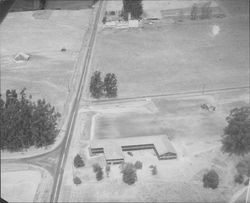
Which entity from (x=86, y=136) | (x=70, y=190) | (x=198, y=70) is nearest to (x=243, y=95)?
(x=198, y=70)

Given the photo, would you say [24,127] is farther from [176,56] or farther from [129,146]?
[176,56]

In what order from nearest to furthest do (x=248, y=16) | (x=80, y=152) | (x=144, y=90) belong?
(x=80, y=152) → (x=144, y=90) → (x=248, y=16)

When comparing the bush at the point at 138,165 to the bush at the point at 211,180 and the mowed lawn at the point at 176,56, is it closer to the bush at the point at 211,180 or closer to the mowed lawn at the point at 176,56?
the bush at the point at 211,180

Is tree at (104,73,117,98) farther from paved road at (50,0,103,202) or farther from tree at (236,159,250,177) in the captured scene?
tree at (236,159,250,177)

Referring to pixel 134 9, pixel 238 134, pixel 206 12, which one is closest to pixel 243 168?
pixel 238 134

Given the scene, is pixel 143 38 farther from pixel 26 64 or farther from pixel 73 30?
pixel 26 64
